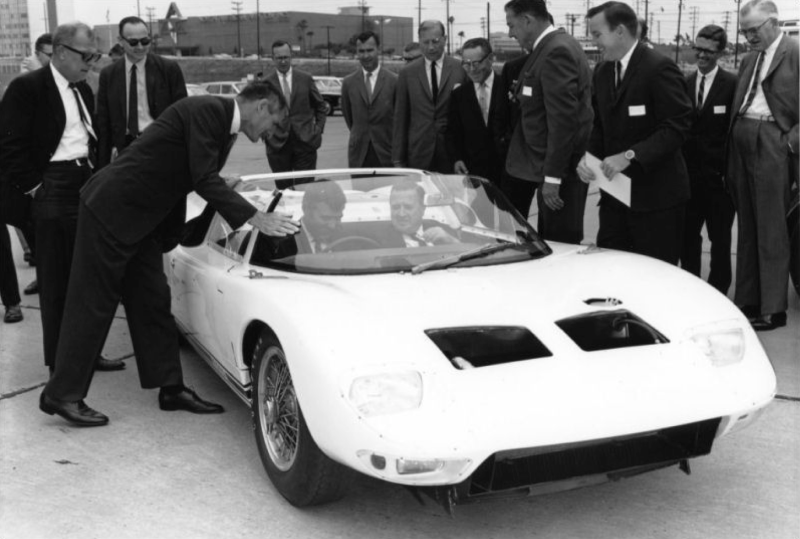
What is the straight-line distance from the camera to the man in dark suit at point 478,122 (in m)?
6.71

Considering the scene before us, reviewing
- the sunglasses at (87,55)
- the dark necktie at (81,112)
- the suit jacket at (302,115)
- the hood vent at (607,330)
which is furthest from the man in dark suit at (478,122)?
the hood vent at (607,330)

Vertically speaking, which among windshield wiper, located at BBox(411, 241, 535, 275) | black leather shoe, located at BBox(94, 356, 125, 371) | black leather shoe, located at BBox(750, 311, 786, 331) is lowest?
black leather shoe, located at BBox(94, 356, 125, 371)

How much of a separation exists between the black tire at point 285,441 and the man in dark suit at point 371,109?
4.77m

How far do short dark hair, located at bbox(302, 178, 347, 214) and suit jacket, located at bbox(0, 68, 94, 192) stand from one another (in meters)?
1.62

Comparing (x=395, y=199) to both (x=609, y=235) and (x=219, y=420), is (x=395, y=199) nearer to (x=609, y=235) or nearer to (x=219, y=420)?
(x=219, y=420)

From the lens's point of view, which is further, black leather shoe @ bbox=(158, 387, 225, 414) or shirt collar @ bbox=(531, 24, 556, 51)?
shirt collar @ bbox=(531, 24, 556, 51)

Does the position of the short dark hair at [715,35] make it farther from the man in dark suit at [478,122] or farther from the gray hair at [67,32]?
the gray hair at [67,32]

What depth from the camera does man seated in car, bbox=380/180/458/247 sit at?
4145 millimetres

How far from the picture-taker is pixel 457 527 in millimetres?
3166

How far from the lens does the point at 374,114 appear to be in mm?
8219

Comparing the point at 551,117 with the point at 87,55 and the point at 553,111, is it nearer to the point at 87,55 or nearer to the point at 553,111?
the point at 553,111

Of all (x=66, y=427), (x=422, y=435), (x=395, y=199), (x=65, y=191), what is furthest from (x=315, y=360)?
(x=65, y=191)

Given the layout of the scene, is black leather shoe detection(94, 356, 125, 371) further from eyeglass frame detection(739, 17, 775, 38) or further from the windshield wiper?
eyeglass frame detection(739, 17, 775, 38)

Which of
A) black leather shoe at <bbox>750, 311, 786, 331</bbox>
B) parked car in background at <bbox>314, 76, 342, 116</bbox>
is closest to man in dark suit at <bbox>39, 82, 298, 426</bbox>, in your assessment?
black leather shoe at <bbox>750, 311, 786, 331</bbox>
